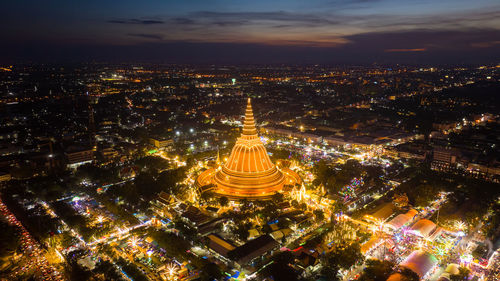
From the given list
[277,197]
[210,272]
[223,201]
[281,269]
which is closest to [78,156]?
[223,201]

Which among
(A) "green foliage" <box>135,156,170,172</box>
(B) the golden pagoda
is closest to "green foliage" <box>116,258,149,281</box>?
(B) the golden pagoda

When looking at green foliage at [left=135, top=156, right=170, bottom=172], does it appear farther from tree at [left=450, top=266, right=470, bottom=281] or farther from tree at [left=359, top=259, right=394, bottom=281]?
tree at [left=450, top=266, right=470, bottom=281]

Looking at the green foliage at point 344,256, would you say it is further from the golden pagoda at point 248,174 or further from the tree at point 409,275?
the golden pagoda at point 248,174

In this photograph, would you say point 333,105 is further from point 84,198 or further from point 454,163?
point 84,198

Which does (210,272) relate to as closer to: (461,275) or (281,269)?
(281,269)

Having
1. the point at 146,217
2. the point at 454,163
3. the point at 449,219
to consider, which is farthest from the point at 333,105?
the point at 146,217

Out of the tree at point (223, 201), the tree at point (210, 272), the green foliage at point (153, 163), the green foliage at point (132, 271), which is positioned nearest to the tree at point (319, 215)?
the tree at point (223, 201)
